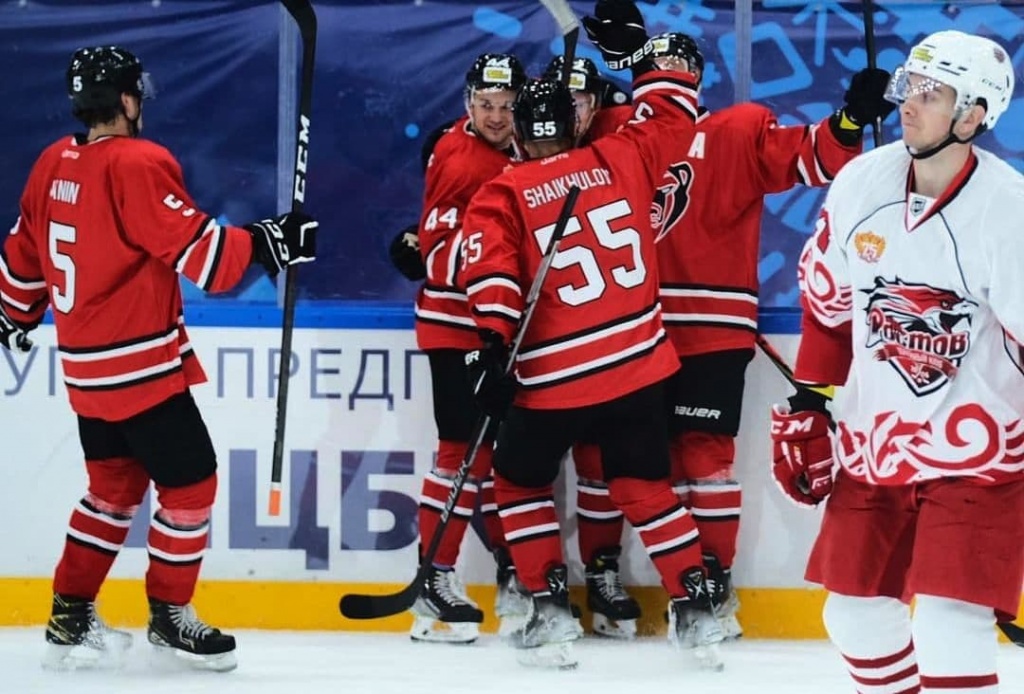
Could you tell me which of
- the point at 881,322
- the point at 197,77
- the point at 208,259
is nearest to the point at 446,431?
the point at 208,259

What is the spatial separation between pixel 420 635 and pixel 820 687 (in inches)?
36.2

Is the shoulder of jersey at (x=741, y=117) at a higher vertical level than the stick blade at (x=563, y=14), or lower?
lower

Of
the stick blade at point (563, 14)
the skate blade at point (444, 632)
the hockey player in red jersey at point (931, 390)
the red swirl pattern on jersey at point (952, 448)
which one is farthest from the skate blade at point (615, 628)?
the red swirl pattern on jersey at point (952, 448)

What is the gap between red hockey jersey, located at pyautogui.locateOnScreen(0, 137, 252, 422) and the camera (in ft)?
11.5

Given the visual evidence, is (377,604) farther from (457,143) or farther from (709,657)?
(457,143)

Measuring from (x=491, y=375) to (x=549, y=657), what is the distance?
61 cm

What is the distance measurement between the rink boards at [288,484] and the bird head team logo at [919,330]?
1.50 meters

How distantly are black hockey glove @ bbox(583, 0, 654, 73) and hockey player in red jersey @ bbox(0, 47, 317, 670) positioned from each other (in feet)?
2.51

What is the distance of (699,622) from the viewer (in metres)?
3.69

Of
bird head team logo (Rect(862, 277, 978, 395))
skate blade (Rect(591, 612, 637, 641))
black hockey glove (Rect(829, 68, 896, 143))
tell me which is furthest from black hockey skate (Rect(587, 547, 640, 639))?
bird head team logo (Rect(862, 277, 978, 395))

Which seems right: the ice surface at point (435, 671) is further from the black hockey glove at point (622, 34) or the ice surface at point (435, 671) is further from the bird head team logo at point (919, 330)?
the black hockey glove at point (622, 34)

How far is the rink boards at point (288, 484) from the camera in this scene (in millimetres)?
4141

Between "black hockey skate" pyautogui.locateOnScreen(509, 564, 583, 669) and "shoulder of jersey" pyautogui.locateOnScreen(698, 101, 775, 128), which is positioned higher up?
"shoulder of jersey" pyautogui.locateOnScreen(698, 101, 775, 128)

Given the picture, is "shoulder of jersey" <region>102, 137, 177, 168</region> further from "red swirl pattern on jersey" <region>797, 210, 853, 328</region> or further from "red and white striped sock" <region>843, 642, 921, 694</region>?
"red and white striped sock" <region>843, 642, 921, 694</region>
